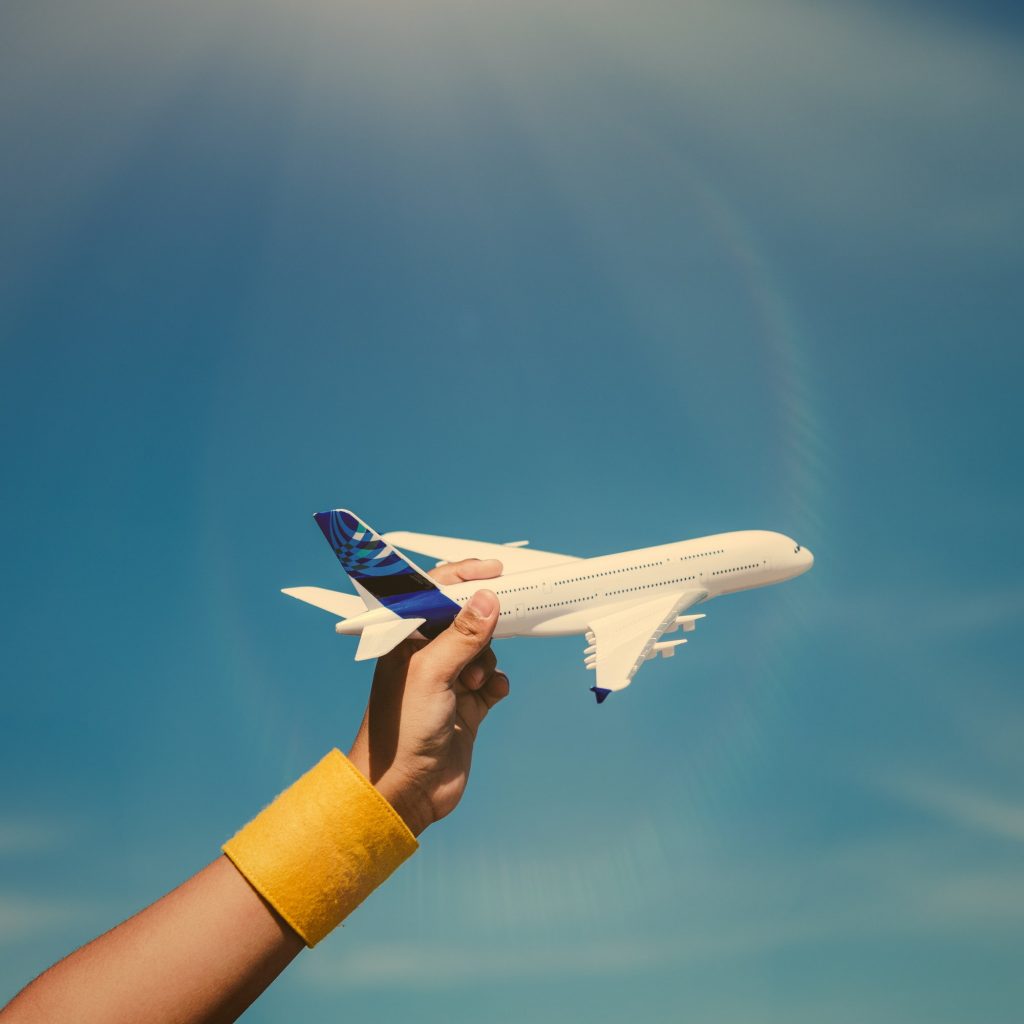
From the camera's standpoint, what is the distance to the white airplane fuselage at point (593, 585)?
23.8 m

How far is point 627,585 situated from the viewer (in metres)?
Result: 25.2

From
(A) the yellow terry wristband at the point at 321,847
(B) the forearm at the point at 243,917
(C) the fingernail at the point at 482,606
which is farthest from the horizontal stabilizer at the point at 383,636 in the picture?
(B) the forearm at the point at 243,917

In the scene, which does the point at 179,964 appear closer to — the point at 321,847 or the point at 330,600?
the point at 321,847

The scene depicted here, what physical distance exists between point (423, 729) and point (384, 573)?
11.6 metres

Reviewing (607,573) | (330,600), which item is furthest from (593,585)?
(330,600)

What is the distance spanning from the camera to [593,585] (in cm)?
2467

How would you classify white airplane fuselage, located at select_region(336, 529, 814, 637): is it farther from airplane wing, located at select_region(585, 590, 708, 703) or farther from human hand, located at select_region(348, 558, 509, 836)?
human hand, located at select_region(348, 558, 509, 836)

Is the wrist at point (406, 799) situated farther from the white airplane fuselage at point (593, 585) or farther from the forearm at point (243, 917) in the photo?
the white airplane fuselage at point (593, 585)

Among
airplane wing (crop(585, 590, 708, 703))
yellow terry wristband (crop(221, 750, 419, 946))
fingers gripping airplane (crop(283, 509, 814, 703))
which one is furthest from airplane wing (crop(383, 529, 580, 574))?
yellow terry wristband (crop(221, 750, 419, 946))

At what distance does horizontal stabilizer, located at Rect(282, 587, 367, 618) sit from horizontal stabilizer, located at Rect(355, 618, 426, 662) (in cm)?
307

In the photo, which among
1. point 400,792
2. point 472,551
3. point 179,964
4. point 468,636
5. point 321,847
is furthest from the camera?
point 472,551

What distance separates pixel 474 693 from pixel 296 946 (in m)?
7.84

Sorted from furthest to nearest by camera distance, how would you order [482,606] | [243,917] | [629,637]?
[629,637], [482,606], [243,917]

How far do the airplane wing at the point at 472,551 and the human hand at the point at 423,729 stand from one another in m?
11.9
